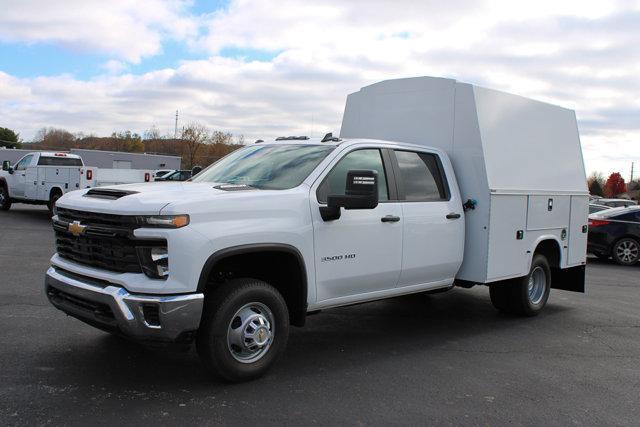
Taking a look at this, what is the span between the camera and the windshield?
4922mm

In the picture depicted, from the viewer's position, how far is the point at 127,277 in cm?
398

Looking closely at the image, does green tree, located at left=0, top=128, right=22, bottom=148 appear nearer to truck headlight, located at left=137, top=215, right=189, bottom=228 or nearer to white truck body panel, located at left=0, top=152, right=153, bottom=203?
white truck body panel, located at left=0, top=152, right=153, bottom=203

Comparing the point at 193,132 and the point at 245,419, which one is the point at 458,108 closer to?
the point at 245,419

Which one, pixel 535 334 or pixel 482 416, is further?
pixel 535 334

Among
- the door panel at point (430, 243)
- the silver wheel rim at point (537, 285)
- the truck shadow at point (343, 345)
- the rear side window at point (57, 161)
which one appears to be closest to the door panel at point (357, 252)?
the door panel at point (430, 243)

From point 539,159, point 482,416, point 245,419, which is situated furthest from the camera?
point 539,159

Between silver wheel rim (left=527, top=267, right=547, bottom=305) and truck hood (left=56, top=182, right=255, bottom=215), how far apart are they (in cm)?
432

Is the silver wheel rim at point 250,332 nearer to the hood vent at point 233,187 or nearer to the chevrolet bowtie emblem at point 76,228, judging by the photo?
the hood vent at point 233,187

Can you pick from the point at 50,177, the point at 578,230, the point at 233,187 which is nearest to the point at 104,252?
the point at 233,187

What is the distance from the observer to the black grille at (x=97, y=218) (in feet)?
13.0

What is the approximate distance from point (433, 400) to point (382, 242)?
149 cm

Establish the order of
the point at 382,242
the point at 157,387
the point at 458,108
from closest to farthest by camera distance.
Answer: the point at 157,387, the point at 382,242, the point at 458,108

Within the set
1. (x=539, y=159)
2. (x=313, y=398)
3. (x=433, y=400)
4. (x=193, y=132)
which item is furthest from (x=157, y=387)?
(x=193, y=132)

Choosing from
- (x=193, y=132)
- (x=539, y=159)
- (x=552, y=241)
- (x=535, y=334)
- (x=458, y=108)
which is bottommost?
(x=535, y=334)
